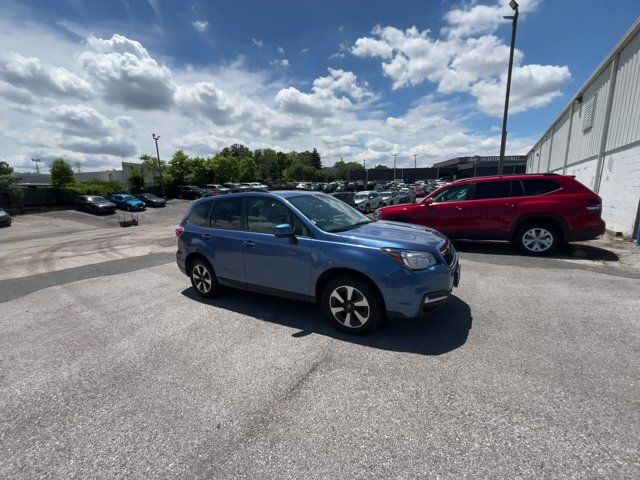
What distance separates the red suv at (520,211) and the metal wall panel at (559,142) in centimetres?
1435

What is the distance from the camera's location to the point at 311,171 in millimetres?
83938

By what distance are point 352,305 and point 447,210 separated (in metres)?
5.35

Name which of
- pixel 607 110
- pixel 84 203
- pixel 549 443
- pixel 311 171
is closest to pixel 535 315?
pixel 549 443

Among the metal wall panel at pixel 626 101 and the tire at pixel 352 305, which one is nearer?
the tire at pixel 352 305

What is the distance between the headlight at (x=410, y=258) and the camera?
330cm

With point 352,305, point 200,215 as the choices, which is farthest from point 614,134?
point 200,215

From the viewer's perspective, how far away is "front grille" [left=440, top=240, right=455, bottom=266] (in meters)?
3.68

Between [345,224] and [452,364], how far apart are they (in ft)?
6.74

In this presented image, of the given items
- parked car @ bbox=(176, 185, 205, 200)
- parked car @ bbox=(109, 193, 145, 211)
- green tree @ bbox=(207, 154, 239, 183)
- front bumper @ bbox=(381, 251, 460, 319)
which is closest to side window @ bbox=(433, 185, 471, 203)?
front bumper @ bbox=(381, 251, 460, 319)

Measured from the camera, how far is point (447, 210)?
7.84 meters

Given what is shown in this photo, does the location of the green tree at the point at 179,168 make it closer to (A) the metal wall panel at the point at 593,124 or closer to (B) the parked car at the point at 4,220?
(B) the parked car at the point at 4,220

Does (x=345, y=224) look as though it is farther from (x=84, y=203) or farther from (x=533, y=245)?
(x=84, y=203)

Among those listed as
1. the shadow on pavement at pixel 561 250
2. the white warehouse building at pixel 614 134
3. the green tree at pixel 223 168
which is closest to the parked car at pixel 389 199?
the white warehouse building at pixel 614 134

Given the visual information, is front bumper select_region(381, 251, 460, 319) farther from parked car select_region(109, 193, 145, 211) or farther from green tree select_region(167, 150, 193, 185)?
green tree select_region(167, 150, 193, 185)
